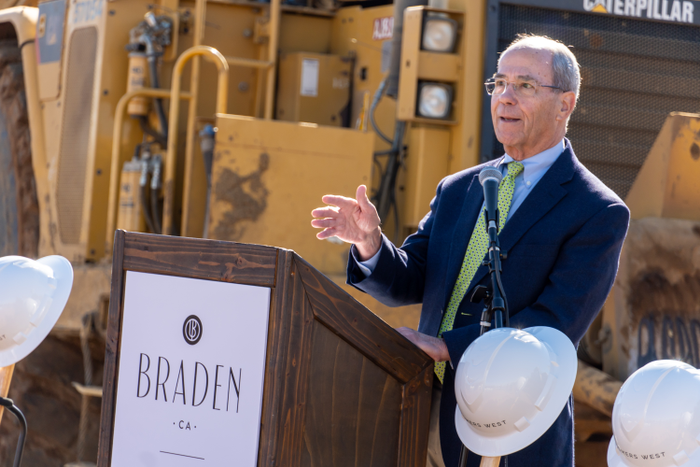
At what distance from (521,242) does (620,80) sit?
2139 mm

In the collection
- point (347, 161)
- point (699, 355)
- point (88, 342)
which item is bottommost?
point (88, 342)

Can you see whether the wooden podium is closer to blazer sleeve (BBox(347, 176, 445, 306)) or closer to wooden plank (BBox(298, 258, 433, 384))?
wooden plank (BBox(298, 258, 433, 384))

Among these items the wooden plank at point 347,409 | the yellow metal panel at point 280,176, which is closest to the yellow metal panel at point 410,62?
the yellow metal panel at point 280,176

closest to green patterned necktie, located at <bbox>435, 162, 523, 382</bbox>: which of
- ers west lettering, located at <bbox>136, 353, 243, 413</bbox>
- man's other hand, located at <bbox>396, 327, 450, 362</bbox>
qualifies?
man's other hand, located at <bbox>396, 327, 450, 362</bbox>

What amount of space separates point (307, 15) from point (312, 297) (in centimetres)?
313

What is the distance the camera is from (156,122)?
441 centimetres

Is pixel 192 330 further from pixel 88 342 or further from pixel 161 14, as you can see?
pixel 161 14

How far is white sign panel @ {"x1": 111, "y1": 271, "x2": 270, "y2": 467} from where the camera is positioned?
1.83m

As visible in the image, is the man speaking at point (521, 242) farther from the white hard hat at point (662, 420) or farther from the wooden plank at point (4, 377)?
the wooden plank at point (4, 377)

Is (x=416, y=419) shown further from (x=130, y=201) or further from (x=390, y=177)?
(x=130, y=201)

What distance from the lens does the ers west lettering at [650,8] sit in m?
3.99

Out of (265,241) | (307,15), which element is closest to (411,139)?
(265,241)

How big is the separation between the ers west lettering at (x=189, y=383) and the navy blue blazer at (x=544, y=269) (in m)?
0.52

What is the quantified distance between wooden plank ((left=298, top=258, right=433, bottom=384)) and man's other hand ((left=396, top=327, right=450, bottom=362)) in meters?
0.02
